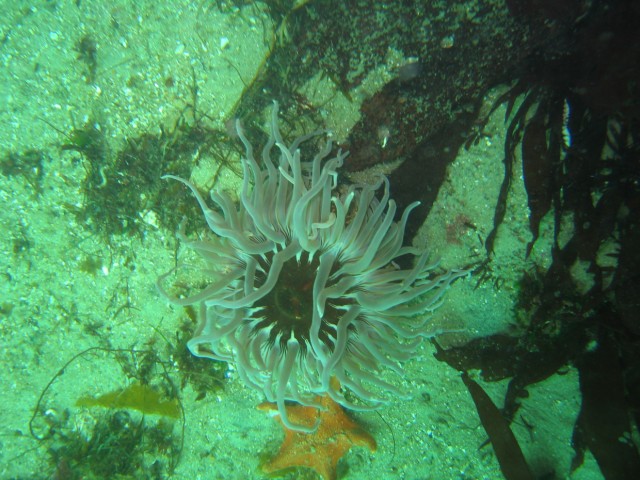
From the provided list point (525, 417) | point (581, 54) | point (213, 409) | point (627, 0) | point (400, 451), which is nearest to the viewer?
point (627, 0)

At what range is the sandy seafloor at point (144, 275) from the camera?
4.20 meters

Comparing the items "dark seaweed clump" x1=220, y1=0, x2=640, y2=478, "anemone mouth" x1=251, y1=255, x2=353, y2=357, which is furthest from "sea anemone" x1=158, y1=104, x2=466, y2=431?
"dark seaweed clump" x1=220, y1=0, x2=640, y2=478

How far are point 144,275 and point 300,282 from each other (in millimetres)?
2909

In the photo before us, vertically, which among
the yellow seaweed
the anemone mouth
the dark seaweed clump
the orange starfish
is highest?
the dark seaweed clump

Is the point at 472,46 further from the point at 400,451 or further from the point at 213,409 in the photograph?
the point at 213,409

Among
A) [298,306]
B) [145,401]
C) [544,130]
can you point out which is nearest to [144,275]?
[145,401]

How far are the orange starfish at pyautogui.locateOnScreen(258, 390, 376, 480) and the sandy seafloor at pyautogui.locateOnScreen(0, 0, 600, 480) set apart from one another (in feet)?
1.57

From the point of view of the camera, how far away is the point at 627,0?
2896mm

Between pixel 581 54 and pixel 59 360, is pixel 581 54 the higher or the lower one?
the higher one

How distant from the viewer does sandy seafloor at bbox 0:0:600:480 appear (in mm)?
4195

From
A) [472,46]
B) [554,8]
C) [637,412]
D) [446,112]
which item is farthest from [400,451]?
[554,8]

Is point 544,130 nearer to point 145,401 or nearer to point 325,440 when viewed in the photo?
point 325,440

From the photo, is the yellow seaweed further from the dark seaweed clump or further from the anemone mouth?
the dark seaweed clump

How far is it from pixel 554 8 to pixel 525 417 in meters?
4.32
